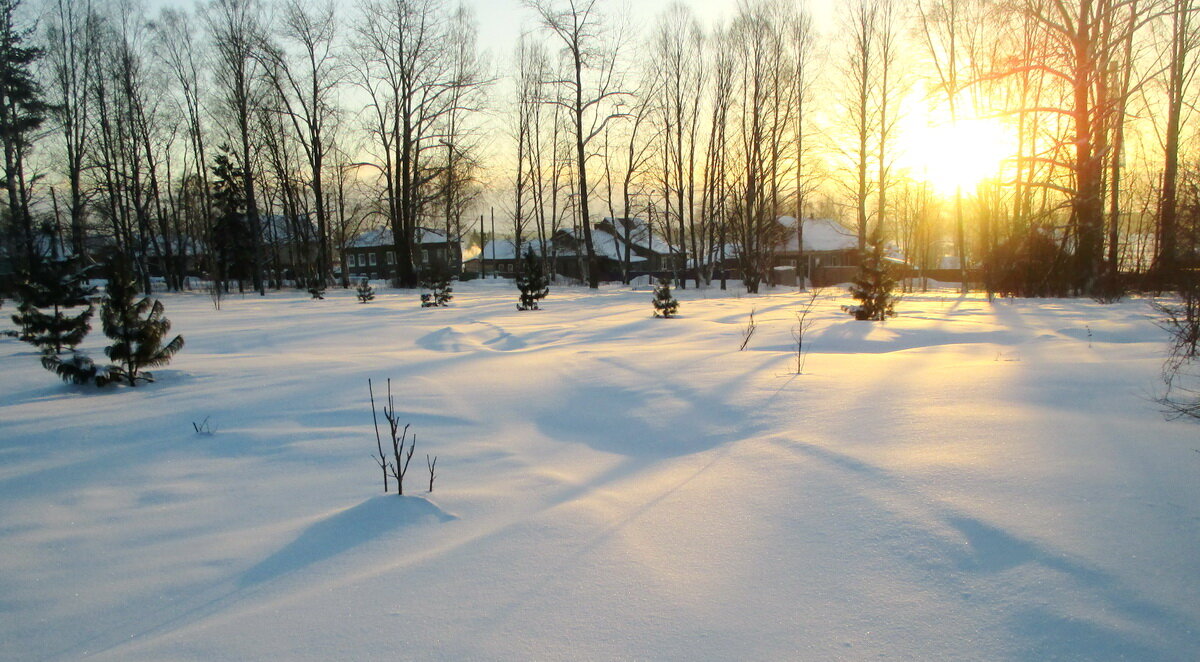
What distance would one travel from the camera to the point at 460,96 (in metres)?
25.1

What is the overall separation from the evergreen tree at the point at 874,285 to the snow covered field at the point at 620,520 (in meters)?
5.16

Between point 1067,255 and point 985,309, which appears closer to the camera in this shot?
point 985,309

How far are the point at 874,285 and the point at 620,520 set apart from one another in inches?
368

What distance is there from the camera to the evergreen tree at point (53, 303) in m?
6.04

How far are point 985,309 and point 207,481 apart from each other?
13.8 metres

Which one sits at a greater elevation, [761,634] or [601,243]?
[601,243]

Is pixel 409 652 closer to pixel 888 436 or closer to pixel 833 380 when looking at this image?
pixel 888 436

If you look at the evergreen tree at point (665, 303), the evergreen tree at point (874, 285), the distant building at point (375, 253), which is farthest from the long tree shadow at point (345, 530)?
the distant building at point (375, 253)

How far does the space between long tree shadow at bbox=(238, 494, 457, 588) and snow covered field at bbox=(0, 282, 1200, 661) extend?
0.04 feet

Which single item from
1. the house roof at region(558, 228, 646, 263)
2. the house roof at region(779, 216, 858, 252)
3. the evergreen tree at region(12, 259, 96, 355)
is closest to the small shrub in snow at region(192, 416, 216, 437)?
the evergreen tree at region(12, 259, 96, 355)

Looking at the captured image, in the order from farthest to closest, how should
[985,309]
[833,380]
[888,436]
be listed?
1. [985,309]
2. [833,380]
3. [888,436]

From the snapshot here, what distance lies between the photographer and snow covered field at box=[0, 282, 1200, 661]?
1.76 meters

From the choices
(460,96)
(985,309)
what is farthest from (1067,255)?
(460,96)

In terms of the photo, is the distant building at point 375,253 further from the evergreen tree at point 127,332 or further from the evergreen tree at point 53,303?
the evergreen tree at point 127,332
